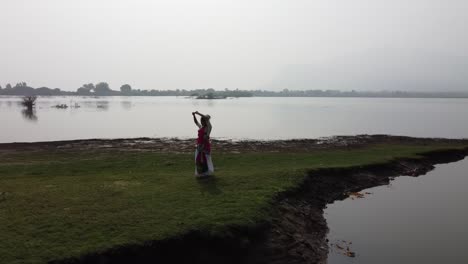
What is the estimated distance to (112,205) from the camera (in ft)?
34.6

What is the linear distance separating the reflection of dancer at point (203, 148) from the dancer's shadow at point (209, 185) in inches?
12.3

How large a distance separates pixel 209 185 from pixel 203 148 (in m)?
1.51

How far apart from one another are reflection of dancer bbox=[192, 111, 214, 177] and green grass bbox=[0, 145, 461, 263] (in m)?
0.50

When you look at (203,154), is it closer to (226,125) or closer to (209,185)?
(209,185)

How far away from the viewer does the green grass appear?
27.4 ft

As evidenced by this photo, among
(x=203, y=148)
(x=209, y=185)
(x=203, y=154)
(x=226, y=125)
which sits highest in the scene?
(x=203, y=148)

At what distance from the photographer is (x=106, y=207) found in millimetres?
10328

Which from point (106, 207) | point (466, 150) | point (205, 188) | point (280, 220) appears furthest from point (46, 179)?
point (466, 150)

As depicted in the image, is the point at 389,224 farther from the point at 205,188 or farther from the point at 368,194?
the point at 205,188

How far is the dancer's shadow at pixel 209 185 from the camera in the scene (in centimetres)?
1231

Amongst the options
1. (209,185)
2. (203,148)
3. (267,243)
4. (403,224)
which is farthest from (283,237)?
(403,224)

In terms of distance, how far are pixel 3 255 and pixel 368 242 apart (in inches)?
394

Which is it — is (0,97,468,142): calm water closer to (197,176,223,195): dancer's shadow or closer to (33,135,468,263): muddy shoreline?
(33,135,468,263): muddy shoreline

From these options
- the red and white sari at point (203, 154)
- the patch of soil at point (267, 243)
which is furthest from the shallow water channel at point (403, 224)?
the red and white sari at point (203, 154)
